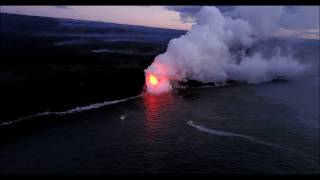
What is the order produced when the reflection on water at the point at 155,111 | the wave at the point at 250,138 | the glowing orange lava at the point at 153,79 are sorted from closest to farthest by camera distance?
1. the wave at the point at 250,138
2. the reflection on water at the point at 155,111
3. the glowing orange lava at the point at 153,79

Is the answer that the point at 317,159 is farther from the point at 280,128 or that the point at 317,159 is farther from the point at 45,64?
the point at 45,64

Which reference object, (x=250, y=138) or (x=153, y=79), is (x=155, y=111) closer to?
(x=250, y=138)

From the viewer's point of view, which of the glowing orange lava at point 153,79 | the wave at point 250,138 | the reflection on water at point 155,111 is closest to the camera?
the wave at point 250,138

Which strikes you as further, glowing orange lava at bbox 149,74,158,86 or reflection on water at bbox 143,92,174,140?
glowing orange lava at bbox 149,74,158,86

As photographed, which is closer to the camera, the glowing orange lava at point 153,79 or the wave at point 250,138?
the wave at point 250,138

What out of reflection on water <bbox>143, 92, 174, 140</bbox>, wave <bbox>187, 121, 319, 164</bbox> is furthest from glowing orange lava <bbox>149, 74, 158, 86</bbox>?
wave <bbox>187, 121, 319, 164</bbox>

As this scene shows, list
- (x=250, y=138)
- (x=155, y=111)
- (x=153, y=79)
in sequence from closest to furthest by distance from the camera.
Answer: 1. (x=250, y=138)
2. (x=155, y=111)
3. (x=153, y=79)

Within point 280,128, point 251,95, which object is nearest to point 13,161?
point 280,128

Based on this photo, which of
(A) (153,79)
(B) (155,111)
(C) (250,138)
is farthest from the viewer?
(A) (153,79)

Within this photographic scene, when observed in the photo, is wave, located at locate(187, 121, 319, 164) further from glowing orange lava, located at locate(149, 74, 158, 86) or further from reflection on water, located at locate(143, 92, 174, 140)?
glowing orange lava, located at locate(149, 74, 158, 86)

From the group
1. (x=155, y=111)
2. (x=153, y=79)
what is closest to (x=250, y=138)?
(x=155, y=111)

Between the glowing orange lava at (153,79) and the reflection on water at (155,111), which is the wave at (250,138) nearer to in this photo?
the reflection on water at (155,111)

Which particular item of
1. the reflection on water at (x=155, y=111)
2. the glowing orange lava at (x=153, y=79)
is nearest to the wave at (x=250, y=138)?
the reflection on water at (x=155, y=111)
